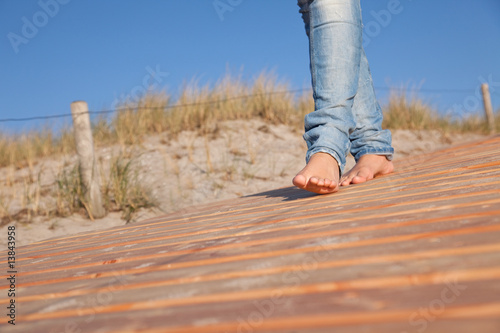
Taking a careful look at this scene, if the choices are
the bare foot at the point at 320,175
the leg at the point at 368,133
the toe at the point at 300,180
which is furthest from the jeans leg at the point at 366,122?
the toe at the point at 300,180

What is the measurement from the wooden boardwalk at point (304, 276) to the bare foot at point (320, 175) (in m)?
0.24

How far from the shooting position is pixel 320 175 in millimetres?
1533

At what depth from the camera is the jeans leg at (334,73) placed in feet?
5.49

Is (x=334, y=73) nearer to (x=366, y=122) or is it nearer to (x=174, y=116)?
(x=366, y=122)

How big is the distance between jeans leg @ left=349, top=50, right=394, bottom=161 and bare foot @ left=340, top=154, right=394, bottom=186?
0.03 m

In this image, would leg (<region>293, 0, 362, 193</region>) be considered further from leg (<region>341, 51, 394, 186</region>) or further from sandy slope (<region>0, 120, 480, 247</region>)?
sandy slope (<region>0, 120, 480, 247</region>)

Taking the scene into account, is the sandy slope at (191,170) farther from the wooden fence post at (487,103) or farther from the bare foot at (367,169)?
the wooden fence post at (487,103)

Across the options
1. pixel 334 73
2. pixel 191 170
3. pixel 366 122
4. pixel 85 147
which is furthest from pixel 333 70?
pixel 191 170

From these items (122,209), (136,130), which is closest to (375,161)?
(122,209)

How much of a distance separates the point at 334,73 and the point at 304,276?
1152mm

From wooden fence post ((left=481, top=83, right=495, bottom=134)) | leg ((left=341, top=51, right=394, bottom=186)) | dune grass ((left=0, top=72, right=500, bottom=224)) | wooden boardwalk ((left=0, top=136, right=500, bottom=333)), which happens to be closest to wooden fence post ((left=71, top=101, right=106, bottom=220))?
dune grass ((left=0, top=72, right=500, bottom=224))

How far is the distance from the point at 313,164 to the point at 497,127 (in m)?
7.95

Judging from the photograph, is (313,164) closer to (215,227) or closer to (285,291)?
(215,227)

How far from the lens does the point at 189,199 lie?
417 cm
